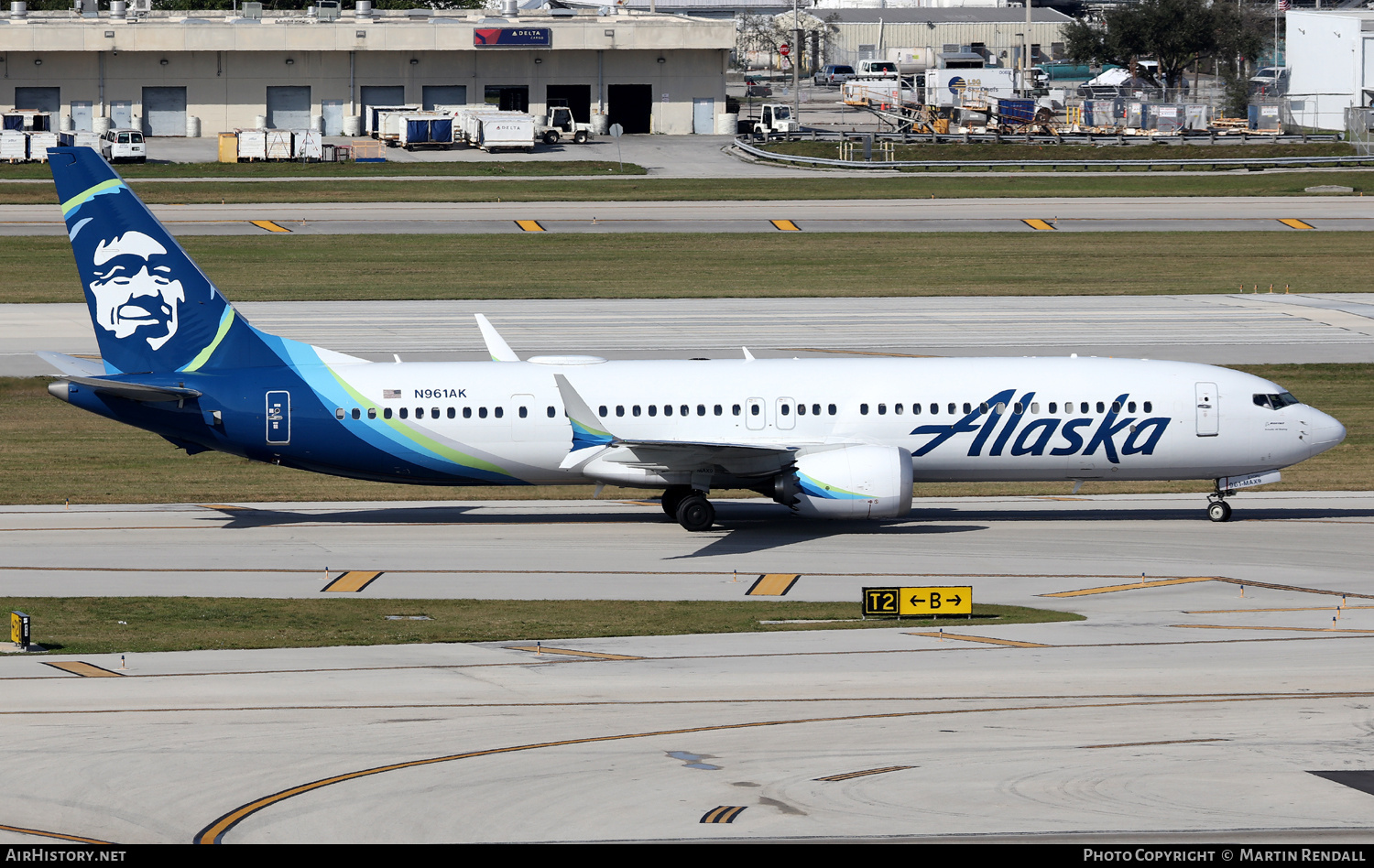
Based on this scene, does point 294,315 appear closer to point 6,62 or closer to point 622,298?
point 622,298

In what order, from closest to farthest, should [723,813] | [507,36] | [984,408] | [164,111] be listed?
[723,813] < [984,408] < [507,36] < [164,111]

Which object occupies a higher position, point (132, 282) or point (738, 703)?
point (132, 282)

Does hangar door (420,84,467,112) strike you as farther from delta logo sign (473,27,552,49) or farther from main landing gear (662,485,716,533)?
main landing gear (662,485,716,533)

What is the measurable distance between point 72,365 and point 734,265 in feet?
153

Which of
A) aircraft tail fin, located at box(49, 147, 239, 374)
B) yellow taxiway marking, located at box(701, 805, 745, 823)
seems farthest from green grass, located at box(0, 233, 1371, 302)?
yellow taxiway marking, located at box(701, 805, 745, 823)

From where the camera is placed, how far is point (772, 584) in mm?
32500

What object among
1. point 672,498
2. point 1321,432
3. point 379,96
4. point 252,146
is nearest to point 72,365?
point 672,498

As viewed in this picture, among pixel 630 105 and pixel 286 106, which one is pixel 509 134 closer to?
pixel 630 105

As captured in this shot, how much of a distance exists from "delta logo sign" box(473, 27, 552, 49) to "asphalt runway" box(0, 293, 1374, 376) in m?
70.3

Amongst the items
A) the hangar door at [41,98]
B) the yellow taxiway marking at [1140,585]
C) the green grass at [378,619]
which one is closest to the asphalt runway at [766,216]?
the hangar door at [41,98]

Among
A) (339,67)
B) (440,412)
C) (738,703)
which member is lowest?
(738,703)

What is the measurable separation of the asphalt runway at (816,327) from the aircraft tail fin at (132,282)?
1899 cm

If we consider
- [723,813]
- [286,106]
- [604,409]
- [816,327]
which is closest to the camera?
[723,813]

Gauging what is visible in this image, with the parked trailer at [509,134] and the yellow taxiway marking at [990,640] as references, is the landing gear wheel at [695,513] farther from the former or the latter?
the parked trailer at [509,134]
